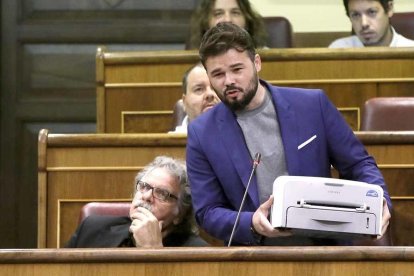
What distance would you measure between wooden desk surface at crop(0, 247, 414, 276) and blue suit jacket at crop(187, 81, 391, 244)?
0.34m

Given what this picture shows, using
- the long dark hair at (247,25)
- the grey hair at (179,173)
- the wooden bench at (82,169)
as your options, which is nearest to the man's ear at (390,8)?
the long dark hair at (247,25)

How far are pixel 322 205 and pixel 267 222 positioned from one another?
0.09 metres

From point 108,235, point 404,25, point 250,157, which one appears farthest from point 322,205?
point 404,25

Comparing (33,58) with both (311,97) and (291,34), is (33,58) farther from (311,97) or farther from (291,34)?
(311,97)

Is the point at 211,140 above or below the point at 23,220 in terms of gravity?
above

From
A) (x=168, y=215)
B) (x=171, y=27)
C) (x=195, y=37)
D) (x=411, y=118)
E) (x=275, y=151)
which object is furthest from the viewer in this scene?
(x=171, y=27)

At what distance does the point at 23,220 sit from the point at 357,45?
3.67ft

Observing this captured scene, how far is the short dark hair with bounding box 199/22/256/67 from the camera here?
5.88ft

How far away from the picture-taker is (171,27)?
3.52 m

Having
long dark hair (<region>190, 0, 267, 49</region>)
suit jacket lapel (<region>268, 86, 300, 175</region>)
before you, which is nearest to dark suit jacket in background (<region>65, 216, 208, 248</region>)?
suit jacket lapel (<region>268, 86, 300, 175</region>)

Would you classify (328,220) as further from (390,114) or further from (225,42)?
(390,114)

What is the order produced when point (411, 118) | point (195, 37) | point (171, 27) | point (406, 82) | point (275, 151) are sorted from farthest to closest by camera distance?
1. point (171, 27)
2. point (195, 37)
3. point (406, 82)
4. point (411, 118)
5. point (275, 151)

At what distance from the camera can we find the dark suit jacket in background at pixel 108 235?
1.91 metres

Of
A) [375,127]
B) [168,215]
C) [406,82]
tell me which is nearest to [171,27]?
[406,82]
